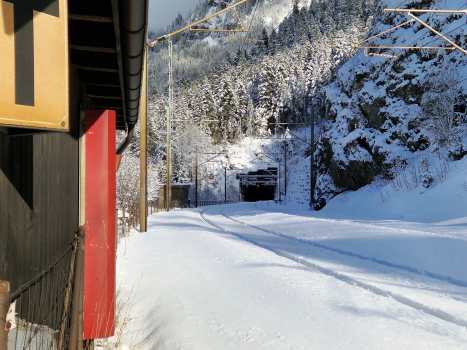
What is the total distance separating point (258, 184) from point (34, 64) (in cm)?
5871

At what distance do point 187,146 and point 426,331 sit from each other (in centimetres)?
7127

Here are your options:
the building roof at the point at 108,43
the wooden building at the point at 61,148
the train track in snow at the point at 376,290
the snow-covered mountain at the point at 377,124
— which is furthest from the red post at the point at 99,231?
the snow-covered mountain at the point at 377,124

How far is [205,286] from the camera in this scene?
255 inches

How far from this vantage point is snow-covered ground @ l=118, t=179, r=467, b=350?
4352 millimetres

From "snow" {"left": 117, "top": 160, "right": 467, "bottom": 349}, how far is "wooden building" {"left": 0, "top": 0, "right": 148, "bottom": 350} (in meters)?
1.34

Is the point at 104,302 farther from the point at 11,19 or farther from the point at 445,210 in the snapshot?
the point at 445,210

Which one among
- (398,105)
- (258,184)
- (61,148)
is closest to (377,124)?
(398,105)

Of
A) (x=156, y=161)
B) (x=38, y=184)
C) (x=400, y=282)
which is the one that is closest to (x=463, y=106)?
(x=400, y=282)

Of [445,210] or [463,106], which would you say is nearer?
[445,210]

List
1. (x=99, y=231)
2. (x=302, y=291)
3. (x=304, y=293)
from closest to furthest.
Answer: (x=99, y=231) → (x=304, y=293) → (x=302, y=291)

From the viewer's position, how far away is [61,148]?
3.83 meters

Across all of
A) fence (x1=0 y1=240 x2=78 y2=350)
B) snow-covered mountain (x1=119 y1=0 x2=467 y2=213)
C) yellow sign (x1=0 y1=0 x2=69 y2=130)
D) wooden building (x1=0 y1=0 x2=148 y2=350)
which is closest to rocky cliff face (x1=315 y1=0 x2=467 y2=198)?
snow-covered mountain (x1=119 y1=0 x2=467 y2=213)

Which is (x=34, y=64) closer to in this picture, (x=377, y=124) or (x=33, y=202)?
(x=33, y=202)

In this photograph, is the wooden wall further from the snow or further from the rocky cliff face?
the rocky cliff face
